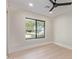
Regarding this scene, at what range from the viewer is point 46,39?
7.34 m

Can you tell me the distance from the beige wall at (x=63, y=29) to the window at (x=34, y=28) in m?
1.28

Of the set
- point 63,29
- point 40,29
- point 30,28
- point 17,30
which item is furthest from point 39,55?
point 63,29

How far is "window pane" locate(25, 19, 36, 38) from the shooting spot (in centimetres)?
570

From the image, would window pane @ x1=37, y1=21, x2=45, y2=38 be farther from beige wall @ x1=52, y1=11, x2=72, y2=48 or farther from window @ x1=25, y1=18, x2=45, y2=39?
beige wall @ x1=52, y1=11, x2=72, y2=48

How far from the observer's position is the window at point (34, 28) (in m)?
5.76

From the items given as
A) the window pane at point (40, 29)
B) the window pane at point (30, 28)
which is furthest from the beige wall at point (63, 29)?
the window pane at point (30, 28)

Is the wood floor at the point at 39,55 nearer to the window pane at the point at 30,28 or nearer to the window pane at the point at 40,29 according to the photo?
the window pane at the point at 30,28

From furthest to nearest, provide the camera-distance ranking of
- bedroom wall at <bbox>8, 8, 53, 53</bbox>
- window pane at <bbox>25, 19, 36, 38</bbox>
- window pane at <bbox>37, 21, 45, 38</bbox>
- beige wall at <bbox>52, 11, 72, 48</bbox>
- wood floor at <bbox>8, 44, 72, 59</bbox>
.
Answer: window pane at <bbox>37, 21, 45, 38</bbox>, beige wall at <bbox>52, 11, 72, 48</bbox>, window pane at <bbox>25, 19, 36, 38</bbox>, bedroom wall at <bbox>8, 8, 53, 53</bbox>, wood floor at <bbox>8, 44, 72, 59</bbox>

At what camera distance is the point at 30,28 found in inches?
235

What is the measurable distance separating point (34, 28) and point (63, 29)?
2427 millimetres

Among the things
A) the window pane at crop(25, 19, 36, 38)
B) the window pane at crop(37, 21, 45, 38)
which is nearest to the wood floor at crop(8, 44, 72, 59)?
the window pane at crop(25, 19, 36, 38)
